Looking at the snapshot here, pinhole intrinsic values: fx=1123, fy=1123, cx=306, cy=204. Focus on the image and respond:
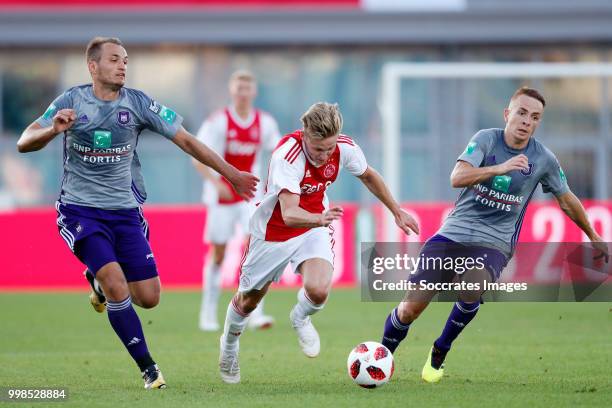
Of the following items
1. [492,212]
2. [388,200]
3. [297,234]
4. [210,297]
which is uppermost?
[388,200]

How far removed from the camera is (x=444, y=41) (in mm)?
24469

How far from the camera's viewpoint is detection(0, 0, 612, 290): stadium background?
78.8ft

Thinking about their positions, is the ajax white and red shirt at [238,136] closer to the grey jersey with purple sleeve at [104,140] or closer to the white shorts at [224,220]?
the white shorts at [224,220]

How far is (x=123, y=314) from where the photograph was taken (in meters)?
7.78

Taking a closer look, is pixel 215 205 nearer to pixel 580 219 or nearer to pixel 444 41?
pixel 580 219

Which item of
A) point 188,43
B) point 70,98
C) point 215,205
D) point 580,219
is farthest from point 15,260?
point 580,219

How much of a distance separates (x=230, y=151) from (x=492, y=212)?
191 inches

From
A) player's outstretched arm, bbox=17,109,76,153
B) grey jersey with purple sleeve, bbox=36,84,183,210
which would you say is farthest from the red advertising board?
player's outstretched arm, bbox=17,109,76,153

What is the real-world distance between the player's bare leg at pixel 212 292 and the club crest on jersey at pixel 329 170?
4769mm

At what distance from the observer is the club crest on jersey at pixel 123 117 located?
26.1 ft

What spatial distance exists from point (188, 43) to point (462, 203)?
673 inches

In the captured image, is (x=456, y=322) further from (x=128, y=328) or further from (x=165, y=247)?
(x=165, y=247)

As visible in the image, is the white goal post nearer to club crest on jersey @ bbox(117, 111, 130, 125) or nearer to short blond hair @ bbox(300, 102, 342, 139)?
club crest on jersey @ bbox(117, 111, 130, 125)
